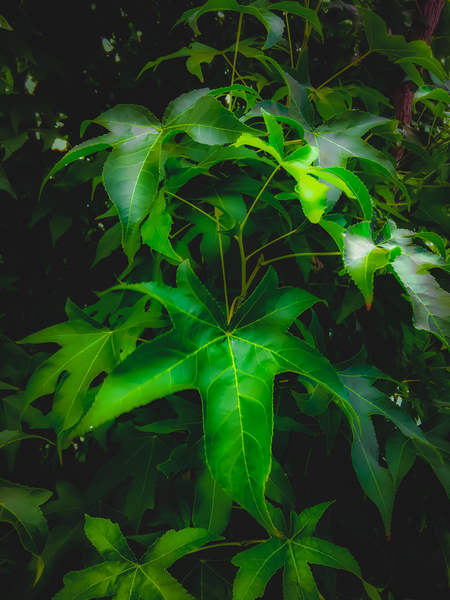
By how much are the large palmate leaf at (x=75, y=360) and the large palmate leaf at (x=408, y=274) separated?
22cm

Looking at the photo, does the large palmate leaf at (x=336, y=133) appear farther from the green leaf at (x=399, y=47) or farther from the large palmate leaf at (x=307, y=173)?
the green leaf at (x=399, y=47)

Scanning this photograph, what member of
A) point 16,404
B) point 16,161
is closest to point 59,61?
point 16,161

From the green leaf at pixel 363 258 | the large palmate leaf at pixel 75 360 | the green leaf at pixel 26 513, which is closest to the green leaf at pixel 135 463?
the green leaf at pixel 26 513

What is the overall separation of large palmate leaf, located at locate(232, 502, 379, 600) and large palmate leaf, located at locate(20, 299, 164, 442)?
0.81 ft

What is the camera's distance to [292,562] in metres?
0.41

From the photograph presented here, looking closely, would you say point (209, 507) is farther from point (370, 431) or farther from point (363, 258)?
point (363, 258)

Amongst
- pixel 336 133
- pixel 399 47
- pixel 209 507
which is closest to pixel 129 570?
pixel 209 507

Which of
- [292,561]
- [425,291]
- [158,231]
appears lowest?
[292,561]

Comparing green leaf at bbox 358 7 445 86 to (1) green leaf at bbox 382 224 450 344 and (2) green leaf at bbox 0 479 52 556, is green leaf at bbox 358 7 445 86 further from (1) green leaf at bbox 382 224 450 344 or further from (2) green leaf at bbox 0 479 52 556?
(2) green leaf at bbox 0 479 52 556

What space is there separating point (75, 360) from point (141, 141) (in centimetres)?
26

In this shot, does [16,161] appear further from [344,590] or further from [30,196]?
[344,590]

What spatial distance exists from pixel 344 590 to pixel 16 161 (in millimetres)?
1112

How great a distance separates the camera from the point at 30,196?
80cm

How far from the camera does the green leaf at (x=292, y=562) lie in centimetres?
38
